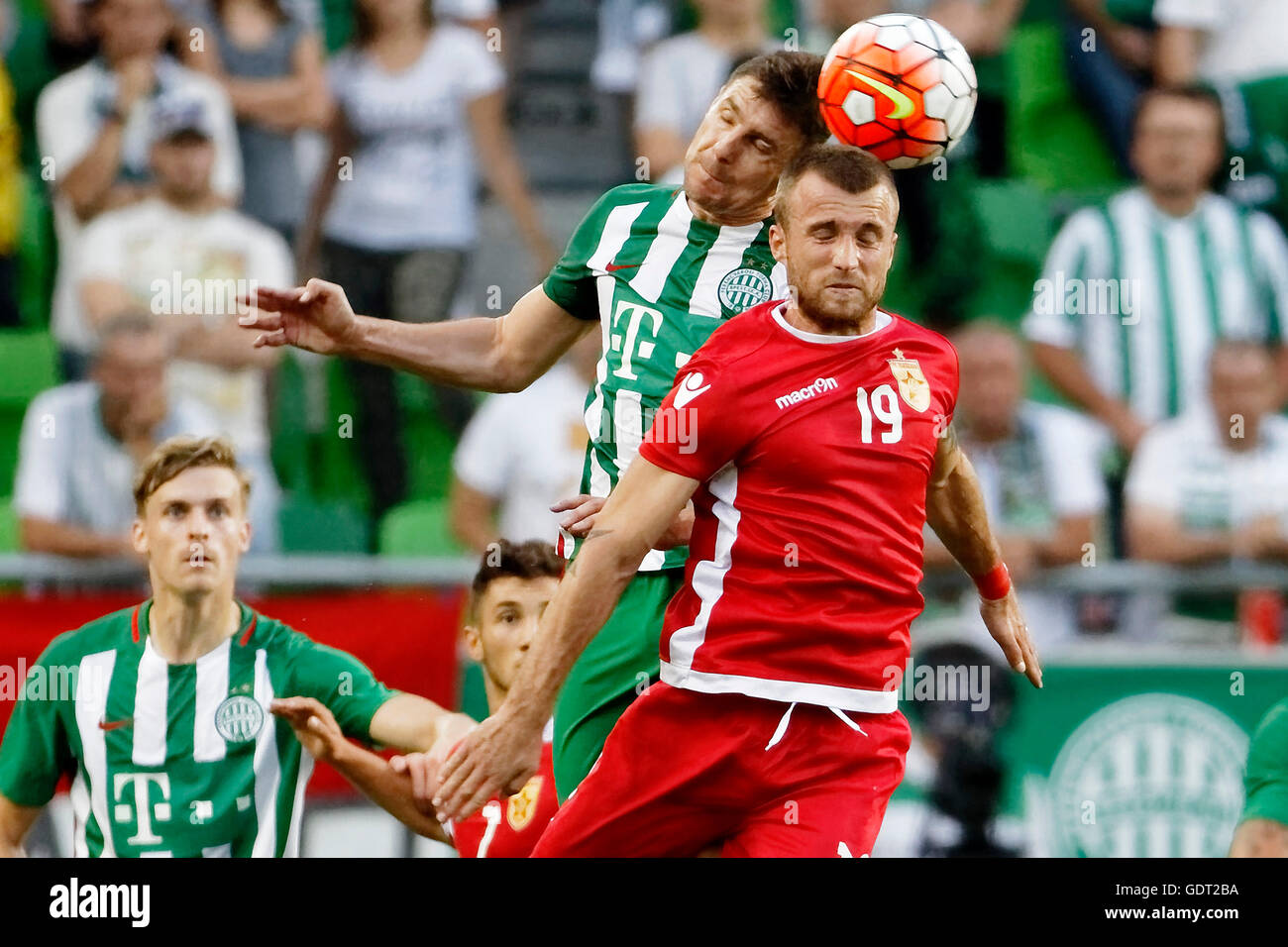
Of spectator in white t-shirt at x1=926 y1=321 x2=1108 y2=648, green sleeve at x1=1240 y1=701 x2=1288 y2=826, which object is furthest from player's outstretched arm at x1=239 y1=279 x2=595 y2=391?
spectator in white t-shirt at x1=926 y1=321 x2=1108 y2=648

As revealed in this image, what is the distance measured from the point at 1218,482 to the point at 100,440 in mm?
4991

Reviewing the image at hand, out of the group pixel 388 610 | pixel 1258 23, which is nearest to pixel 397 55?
pixel 388 610

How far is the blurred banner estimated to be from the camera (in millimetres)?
7379

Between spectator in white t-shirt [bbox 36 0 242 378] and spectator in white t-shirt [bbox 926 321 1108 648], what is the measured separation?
3686mm

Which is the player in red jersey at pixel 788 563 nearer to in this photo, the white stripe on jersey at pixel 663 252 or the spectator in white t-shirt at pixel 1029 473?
the white stripe on jersey at pixel 663 252

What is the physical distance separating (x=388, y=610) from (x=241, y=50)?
3.20 meters

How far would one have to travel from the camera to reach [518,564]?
5.62 meters

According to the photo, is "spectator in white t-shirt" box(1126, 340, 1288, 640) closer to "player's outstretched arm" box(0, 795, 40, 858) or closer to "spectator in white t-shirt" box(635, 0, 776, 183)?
"spectator in white t-shirt" box(635, 0, 776, 183)

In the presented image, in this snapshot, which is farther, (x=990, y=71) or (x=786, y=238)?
(x=990, y=71)

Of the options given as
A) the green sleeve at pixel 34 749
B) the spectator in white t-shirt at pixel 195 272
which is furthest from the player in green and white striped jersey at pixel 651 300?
the spectator in white t-shirt at pixel 195 272

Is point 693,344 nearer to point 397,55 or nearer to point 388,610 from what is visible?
point 388,610

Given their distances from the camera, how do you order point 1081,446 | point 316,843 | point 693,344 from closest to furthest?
point 693,344 < point 316,843 < point 1081,446

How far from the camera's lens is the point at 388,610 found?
24.6ft
